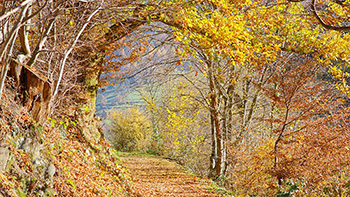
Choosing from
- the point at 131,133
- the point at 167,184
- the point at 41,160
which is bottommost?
the point at 167,184

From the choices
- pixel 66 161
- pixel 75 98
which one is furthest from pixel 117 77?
pixel 66 161

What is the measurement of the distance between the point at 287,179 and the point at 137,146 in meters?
15.3

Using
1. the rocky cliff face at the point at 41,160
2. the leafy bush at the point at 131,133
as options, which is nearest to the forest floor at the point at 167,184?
the rocky cliff face at the point at 41,160

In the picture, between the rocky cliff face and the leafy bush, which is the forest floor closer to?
the rocky cliff face

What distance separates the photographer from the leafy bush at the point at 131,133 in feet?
71.7

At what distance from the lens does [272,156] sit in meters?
8.40

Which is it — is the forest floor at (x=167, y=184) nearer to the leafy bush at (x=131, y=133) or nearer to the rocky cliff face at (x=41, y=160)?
the rocky cliff face at (x=41, y=160)

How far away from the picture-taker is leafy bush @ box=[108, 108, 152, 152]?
21.8 meters

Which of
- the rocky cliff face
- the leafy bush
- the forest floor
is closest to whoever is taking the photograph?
the rocky cliff face

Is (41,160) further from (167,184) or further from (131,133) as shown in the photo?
(131,133)

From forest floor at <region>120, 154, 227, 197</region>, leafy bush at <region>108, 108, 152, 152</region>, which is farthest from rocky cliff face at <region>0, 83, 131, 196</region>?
leafy bush at <region>108, 108, 152, 152</region>

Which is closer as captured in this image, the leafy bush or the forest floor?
the forest floor

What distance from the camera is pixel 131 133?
2216cm

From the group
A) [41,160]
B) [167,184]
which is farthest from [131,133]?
[41,160]
